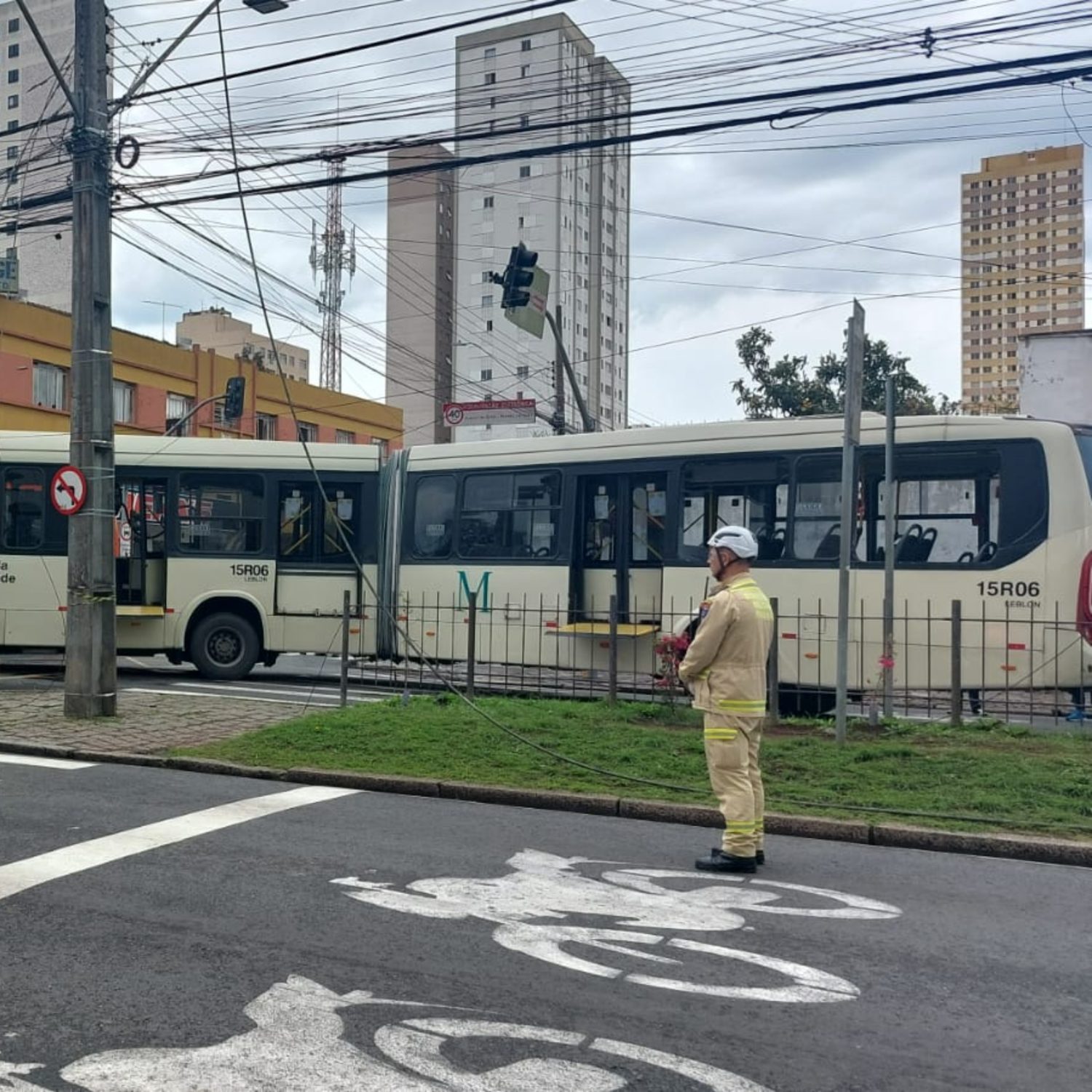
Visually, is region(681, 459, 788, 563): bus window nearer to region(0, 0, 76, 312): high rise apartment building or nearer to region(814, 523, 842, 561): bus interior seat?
region(814, 523, 842, 561): bus interior seat

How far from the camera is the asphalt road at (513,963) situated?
12.7 feet

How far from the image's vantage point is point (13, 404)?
116ft

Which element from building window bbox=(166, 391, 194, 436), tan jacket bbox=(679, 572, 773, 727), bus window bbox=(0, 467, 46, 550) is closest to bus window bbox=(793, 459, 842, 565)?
tan jacket bbox=(679, 572, 773, 727)

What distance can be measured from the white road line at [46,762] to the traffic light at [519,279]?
37.4ft

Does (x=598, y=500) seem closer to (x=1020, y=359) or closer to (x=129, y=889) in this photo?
(x=129, y=889)

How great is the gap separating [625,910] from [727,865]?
40.0 inches

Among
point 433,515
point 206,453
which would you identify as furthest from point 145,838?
point 206,453

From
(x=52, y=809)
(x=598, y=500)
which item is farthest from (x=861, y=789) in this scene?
(x=598, y=500)

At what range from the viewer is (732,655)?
21.7 feet

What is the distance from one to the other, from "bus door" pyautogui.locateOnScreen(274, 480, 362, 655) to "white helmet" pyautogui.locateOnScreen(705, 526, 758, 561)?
1039 centimetres

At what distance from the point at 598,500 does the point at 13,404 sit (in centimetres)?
2627

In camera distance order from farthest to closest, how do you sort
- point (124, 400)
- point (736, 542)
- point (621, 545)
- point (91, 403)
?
1. point (124, 400)
2. point (621, 545)
3. point (91, 403)
4. point (736, 542)

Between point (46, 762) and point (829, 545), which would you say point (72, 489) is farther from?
point (829, 545)

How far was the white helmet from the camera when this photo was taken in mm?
6703
